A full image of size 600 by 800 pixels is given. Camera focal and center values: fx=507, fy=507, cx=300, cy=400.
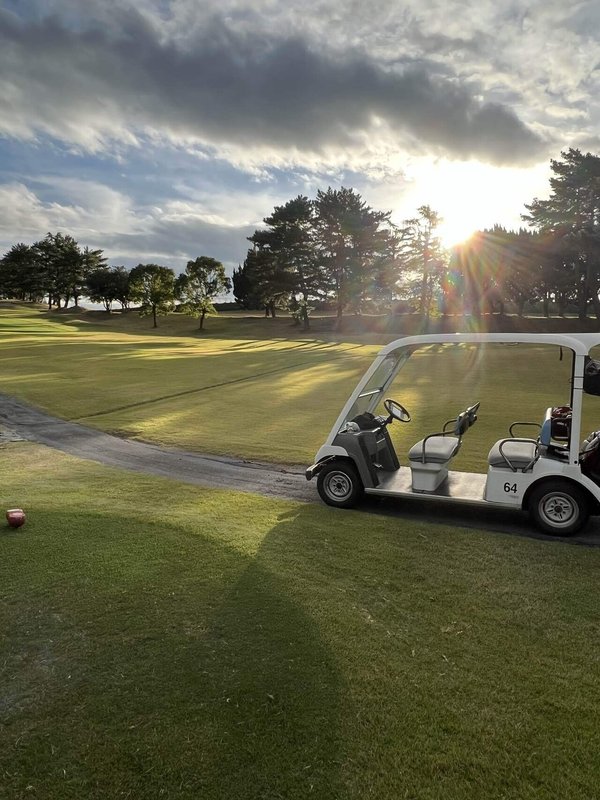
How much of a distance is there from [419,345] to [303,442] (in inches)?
229

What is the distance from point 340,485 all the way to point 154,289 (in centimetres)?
7758

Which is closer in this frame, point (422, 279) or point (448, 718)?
point (448, 718)

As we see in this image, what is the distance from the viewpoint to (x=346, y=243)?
2827 inches

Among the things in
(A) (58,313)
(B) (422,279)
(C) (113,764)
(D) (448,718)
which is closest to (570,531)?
(D) (448,718)

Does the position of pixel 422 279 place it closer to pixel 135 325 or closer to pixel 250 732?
pixel 135 325

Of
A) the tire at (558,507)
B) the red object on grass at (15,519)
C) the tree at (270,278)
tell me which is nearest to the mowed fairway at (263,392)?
the tire at (558,507)

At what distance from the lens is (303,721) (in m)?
3.51

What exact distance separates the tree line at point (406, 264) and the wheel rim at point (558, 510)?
58152mm

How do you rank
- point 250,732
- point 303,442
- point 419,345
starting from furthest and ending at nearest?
point 303,442 → point 419,345 → point 250,732

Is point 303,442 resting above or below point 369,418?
below

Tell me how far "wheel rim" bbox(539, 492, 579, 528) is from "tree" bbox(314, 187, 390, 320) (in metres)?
66.1

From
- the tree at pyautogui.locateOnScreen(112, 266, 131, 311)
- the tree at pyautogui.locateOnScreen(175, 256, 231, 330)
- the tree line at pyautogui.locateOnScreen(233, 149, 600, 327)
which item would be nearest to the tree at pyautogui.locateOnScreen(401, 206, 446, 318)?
the tree line at pyautogui.locateOnScreen(233, 149, 600, 327)

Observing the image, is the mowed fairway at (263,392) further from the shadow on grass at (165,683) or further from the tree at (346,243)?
the tree at (346,243)

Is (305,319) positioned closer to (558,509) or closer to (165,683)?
(558,509)
